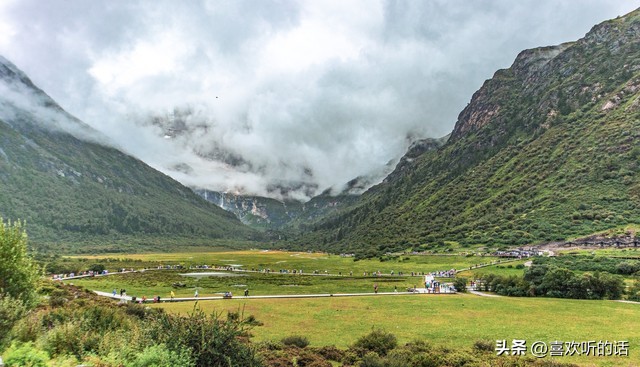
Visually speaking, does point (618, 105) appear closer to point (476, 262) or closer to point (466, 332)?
point (476, 262)

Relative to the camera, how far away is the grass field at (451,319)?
29594mm

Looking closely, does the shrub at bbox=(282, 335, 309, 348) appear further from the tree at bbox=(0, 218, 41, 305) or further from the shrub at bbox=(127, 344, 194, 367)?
the tree at bbox=(0, 218, 41, 305)

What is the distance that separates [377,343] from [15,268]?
27.5m

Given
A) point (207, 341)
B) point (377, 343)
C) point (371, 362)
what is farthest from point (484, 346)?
point (207, 341)

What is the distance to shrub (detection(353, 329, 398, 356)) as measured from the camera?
25.5m

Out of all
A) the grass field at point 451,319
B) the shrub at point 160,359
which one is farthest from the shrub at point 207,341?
the grass field at point 451,319

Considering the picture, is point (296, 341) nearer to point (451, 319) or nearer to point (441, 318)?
point (441, 318)

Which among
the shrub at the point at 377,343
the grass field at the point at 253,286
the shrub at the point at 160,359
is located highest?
the shrub at the point at 160,359

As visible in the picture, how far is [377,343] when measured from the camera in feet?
85.7

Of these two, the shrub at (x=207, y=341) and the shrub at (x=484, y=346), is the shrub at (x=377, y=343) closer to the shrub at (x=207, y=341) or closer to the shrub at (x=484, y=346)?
the shrub at (x=484, y=346)

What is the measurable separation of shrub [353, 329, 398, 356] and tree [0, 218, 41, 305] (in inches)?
968

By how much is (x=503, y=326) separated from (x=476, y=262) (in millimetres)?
67176

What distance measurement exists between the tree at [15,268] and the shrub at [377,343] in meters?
24.6

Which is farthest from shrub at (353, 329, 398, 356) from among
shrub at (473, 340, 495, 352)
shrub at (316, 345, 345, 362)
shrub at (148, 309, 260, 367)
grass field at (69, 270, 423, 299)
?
grass field at (69, 270, 423, 299)
